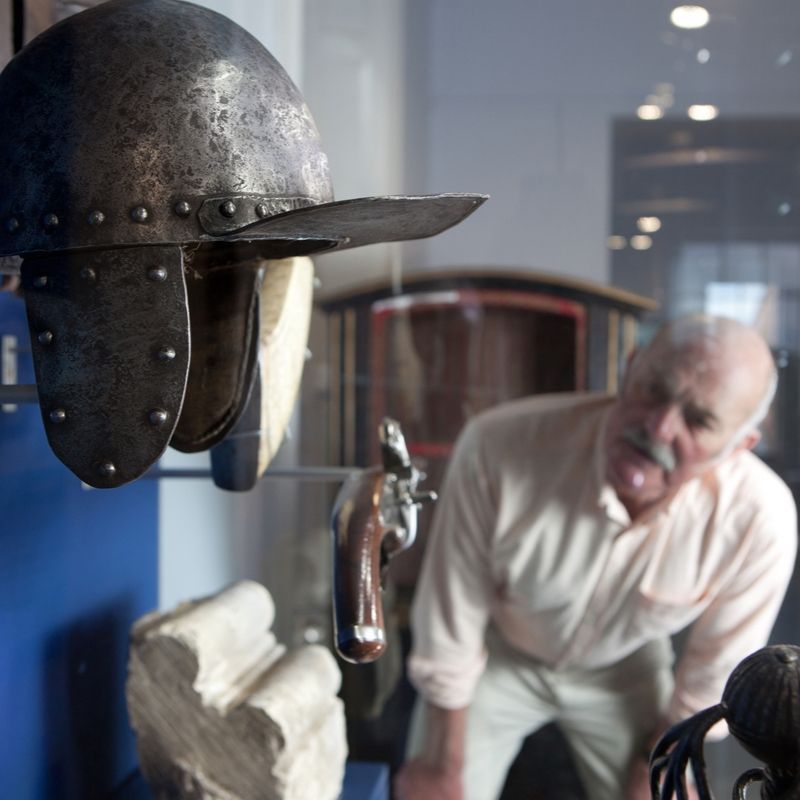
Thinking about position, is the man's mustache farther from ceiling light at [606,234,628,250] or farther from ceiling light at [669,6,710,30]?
ceiling light at [669,6,710,30]

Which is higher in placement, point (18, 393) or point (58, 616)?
point (18, 393)

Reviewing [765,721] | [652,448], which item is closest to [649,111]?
[652,448]

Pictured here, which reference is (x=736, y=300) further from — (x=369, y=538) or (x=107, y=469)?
(x=107, y=469)

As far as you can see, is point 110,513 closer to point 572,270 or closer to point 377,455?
point 377,455

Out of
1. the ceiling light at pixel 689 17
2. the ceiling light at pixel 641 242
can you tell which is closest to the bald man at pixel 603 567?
the ceiling light at pixel 641 242

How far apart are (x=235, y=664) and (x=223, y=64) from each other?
27.4 inches

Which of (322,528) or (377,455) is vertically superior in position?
(377,455)

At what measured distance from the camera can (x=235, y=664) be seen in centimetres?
126

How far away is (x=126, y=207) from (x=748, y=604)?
92 centimetres

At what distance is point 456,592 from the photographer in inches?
60.1

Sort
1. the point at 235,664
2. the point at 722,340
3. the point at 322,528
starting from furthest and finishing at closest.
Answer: the point at 322,528 < the point at 722,340 < the point at 235,664

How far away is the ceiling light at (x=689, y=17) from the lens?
1.53 metres

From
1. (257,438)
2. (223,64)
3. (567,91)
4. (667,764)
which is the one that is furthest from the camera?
(567,91)

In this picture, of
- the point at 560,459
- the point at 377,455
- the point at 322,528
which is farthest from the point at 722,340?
the point at 322,528
